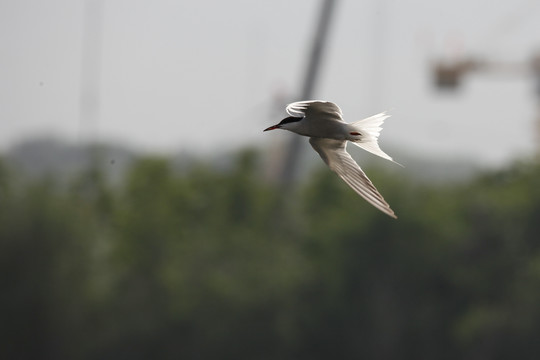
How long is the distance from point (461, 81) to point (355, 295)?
30579mm

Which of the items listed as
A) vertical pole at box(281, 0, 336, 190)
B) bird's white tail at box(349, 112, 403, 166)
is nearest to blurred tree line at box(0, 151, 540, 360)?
vertical pole at box(281, 0, 336, 190)

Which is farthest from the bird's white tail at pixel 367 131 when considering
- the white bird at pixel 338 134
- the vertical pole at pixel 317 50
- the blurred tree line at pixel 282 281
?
the vertical pole at pixel 317 50

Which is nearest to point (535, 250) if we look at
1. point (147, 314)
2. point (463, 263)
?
point (463, 263)

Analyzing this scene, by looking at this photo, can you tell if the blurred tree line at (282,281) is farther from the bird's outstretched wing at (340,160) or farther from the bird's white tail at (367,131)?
the bird's white tail at (367,131)

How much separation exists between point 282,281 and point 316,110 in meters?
39.0

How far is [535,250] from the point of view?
5134cm

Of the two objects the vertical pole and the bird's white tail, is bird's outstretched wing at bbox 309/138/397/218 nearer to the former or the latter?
the bird's white tail

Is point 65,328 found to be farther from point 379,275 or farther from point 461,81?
point 461,81

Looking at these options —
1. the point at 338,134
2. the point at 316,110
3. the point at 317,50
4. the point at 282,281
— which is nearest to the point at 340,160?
the point at 338,134

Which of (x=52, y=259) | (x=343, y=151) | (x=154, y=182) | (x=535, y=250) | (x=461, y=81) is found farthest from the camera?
(x=461, y=81)

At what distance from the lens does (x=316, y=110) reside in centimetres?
1087

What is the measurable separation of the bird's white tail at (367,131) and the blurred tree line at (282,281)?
111 ft

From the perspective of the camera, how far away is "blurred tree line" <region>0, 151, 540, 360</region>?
45.3 meters

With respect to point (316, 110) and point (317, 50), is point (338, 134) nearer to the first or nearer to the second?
point (316, 110)
